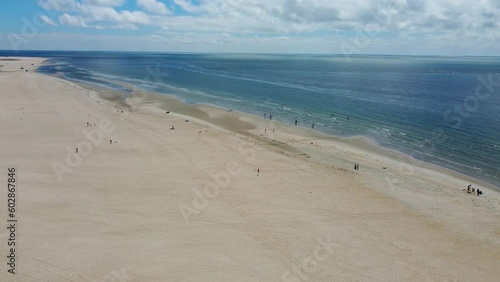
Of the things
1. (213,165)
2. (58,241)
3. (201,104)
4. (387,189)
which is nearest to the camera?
(58,241)

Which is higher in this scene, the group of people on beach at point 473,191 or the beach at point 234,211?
the group of people on beach at point 473,191

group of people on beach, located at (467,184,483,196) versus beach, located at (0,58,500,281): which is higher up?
group of people on beach, located at (467,184,483,196)

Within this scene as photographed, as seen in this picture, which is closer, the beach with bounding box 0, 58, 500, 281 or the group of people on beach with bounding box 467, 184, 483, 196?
the beach with bounding box 0, 58, 500, 281

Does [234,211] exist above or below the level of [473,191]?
below

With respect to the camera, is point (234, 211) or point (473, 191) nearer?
point (234, 211)

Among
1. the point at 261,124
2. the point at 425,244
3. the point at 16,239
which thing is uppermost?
the point at 261,124

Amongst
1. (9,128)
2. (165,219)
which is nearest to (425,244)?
(165,219)

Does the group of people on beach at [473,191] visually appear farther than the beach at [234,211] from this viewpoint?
Yes

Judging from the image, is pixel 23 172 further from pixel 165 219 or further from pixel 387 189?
pixel 387 189
